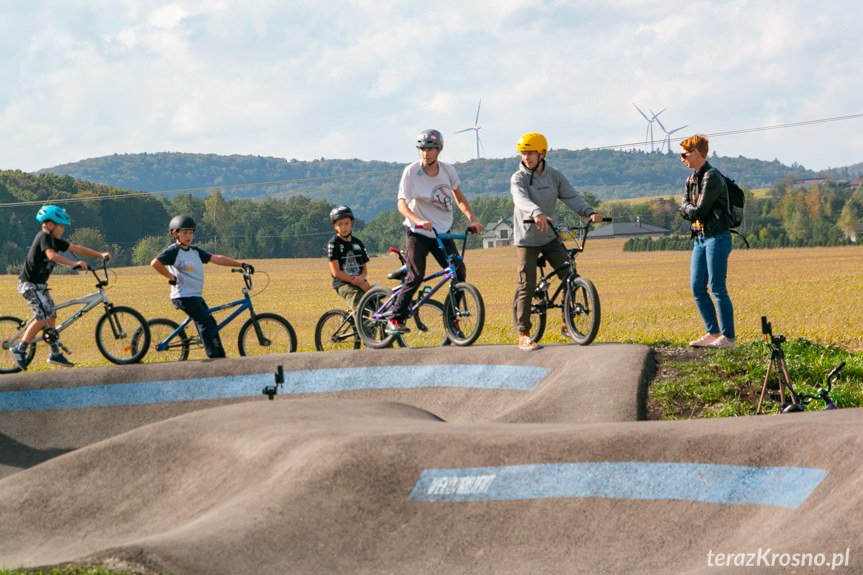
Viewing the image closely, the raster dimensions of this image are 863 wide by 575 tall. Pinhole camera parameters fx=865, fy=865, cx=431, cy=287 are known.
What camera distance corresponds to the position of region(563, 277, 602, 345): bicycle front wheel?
9.70 m

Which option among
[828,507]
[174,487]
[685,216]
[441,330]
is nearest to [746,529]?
[828,507]

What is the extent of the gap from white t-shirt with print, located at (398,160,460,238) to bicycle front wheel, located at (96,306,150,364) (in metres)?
3.91

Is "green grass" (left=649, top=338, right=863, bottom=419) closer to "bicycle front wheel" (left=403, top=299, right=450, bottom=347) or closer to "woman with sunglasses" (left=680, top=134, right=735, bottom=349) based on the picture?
"woman with sunglasses" (left=680, top=134, right=735, bottom=349)

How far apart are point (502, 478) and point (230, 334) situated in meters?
18.2

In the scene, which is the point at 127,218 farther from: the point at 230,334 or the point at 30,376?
the point at 30,376

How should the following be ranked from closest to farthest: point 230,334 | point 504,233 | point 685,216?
point 685,216 → point 230,334 → point 504,233

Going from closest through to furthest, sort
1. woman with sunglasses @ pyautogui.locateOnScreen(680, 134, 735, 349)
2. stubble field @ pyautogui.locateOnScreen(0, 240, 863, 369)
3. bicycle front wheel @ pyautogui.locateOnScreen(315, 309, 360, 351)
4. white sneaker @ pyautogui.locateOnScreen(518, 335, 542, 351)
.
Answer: woman with sunglasses @ pyautogui.locateOnScreen(680, 134, 735, 349) → white sneaker @ pyautogui.locateOnScreen(518, 335, 542, 351) → bicycle front wheel @ pyautogui.locateOnScreen(315, 309, 360, 351) → stubble field @ pyautogui.locateOnScreen(0, 240, 863, 369)

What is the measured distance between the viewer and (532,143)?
987 centimetres

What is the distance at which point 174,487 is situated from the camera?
7.01 metres

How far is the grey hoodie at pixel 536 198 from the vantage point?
10031 millimetres

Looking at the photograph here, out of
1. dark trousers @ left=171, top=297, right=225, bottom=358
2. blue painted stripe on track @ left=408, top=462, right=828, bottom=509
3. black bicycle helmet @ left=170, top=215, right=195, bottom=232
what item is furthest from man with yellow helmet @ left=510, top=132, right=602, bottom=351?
blue painted stripe on track @ left=408, top=462, right=828, bottom=509

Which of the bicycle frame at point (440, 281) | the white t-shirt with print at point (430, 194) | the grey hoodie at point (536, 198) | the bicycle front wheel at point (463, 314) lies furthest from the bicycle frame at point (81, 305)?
the grey hoodie at point (536, 198)

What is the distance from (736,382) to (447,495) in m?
4.56

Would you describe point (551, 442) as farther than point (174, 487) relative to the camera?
No
